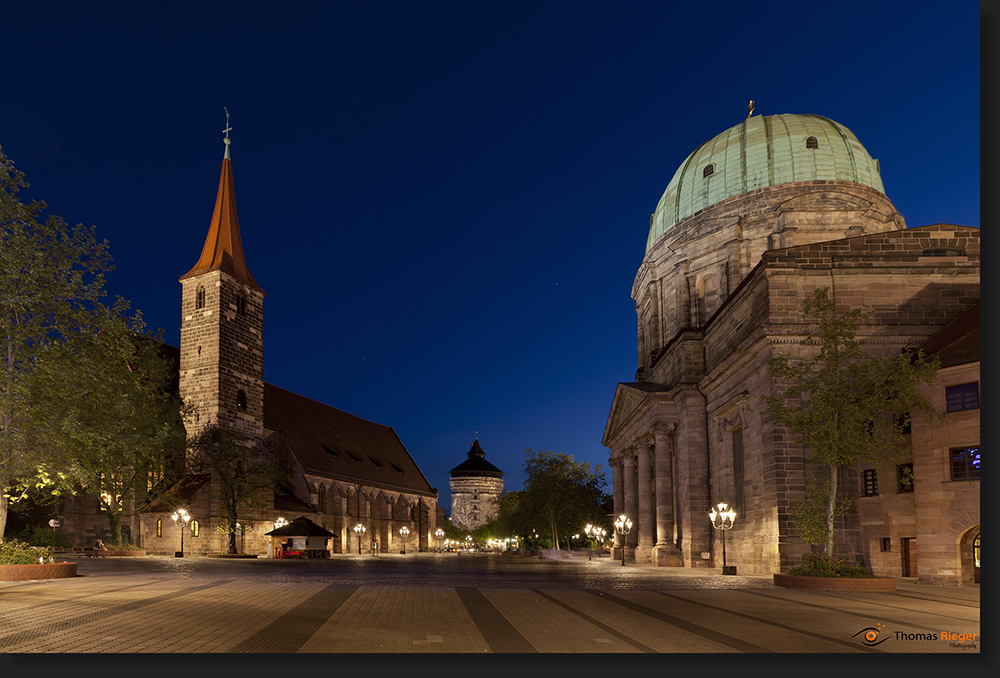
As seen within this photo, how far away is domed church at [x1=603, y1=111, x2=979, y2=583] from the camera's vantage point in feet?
91.8

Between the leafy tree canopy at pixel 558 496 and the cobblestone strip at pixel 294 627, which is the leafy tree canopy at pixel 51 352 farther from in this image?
the leafy tree canopy at pixel 558 496

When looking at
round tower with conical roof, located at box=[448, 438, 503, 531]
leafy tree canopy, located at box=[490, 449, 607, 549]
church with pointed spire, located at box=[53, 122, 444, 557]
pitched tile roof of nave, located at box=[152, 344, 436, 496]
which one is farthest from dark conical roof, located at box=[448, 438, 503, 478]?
leafy tree canopy, located at box=[490, 449, 607, 549]

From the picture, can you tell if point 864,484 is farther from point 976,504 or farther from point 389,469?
point 389,469

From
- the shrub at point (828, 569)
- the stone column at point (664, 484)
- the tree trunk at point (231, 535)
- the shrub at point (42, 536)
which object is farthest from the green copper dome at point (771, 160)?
the shrub at point (42, 536)

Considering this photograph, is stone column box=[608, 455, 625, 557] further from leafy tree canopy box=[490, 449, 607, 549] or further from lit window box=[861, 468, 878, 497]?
lit window box=[861, 468, 878, 497]

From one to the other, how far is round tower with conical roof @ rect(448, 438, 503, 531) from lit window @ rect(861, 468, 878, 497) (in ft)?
402

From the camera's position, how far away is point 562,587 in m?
24.2

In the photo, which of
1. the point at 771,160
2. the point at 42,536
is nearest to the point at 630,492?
the point at 771,160

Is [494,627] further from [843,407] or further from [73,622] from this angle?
[843,407]

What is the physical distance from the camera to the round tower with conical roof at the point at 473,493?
149750 mm

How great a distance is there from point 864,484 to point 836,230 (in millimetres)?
28167

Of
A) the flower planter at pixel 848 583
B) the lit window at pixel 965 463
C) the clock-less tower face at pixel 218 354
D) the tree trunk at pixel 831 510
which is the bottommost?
the flower planter at pixel 848 583

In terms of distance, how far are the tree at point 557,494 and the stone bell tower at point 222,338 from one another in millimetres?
26005
